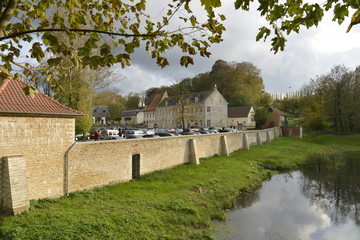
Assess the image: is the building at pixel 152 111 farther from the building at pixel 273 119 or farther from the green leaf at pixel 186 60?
the green leaf at pixel 186 60

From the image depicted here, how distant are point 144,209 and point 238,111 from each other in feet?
157

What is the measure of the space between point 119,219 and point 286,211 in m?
9.91

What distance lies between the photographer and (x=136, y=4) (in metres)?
4.19

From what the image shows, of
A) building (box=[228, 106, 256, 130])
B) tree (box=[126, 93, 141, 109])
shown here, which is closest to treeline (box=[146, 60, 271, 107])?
building (box=[228, 106, 256, 130])

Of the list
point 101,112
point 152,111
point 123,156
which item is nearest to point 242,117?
point 152,111

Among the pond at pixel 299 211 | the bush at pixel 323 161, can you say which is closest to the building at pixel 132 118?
the bush at pixel 323 161

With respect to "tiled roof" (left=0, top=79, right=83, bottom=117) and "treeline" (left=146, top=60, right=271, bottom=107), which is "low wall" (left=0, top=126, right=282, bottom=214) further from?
"treeline" (left=146, top=60, right=271, bottom=107)

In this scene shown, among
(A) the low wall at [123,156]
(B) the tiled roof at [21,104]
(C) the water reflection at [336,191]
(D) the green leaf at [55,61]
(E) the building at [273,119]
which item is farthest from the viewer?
(E) the building at [273,119]

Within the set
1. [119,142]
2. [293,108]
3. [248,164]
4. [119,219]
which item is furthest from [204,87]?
[119,219]

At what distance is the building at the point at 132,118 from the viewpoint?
7579 centimetres

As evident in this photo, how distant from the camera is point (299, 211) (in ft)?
48.0

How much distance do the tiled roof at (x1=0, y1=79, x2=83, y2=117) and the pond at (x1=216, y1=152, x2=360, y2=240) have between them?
905 cm

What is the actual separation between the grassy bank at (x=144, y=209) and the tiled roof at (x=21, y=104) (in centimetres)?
380

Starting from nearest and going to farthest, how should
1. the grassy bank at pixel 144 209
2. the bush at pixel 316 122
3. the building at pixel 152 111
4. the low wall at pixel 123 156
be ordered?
the grassy bank at pixel 144 209 → the low wall at pixel 123 156 → the bush at pixel 316 122 → the building at pixel 152 111
